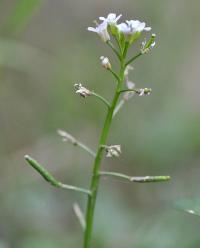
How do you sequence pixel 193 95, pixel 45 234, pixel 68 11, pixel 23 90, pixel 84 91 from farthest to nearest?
pixel 68 11 < pixel 193 95 < pixel 23 90 < pixel 45 234 < pixel 84 91

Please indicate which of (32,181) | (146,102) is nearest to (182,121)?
(146,102)

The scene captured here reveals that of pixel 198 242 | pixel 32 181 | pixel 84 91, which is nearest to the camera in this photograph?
pixel 84 91

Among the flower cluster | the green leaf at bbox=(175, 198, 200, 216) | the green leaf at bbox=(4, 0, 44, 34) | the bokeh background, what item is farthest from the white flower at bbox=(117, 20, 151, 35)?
the green leaf at bbox=(4, 0, 44, 34)

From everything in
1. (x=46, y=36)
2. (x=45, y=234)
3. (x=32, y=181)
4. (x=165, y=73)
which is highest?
(x=46, y=36)

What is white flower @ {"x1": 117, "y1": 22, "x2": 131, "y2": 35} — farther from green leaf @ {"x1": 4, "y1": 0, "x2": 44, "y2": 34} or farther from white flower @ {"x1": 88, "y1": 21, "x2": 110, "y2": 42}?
green leaf @ {"x1": 4, "y1": 0, "x2": 44, "y2": 34}

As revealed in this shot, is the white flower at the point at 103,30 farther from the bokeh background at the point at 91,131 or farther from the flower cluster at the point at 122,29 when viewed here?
the bokeh background at the point at 91,131

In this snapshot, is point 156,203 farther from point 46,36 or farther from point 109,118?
point 46,36

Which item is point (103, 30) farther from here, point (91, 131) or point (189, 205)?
point (91, 131)
